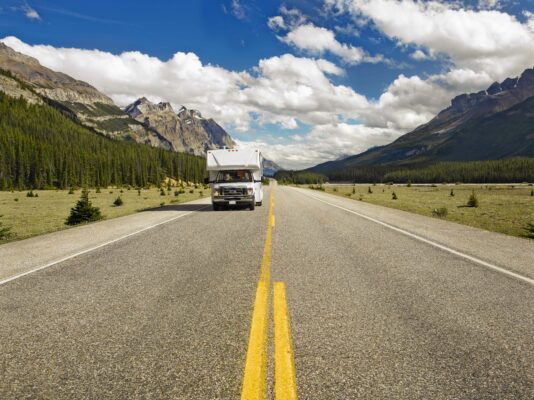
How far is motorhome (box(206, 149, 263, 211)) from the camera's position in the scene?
66.0ft

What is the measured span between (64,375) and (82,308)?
1815 millimetres

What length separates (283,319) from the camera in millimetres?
4316

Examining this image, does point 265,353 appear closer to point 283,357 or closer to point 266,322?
point 283,357

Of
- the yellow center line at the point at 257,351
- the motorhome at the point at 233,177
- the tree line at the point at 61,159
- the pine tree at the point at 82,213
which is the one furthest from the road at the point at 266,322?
the tree line at the point at 61,159

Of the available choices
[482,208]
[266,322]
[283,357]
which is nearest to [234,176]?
[266,322]

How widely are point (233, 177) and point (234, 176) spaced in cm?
9

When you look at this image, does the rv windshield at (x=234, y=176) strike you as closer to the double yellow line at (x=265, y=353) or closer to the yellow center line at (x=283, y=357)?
the double yellow line at (x=265, y=353)

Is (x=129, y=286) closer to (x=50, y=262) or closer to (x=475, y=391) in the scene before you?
(x=50, y=262)

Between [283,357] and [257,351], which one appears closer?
[283,357]

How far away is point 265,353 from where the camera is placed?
3430 millimetres

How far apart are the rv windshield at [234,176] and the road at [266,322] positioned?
484 inches

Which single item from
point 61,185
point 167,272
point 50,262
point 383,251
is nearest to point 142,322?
point 167,272

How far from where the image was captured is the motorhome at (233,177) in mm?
20125

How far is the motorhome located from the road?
11440 millimetres
